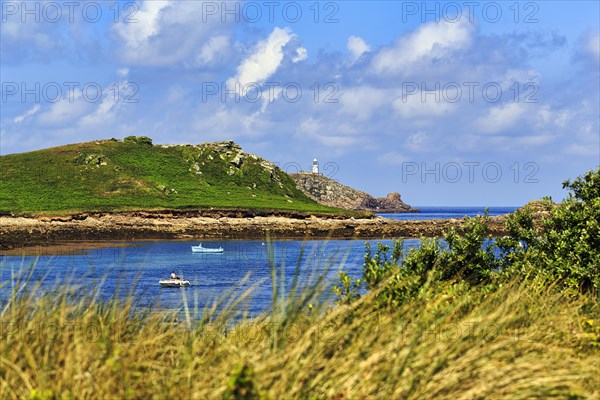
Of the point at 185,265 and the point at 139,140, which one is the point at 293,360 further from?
the point at 139,140

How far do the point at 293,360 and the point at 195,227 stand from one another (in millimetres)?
100030

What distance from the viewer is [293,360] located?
259 inches

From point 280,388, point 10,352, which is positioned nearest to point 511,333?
point 280,388

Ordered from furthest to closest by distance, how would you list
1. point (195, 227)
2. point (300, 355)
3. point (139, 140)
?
point (139, 140) < point (195, 227) < point (300, 355)

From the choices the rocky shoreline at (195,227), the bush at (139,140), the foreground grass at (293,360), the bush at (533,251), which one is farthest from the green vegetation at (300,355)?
the bush at (139,140)

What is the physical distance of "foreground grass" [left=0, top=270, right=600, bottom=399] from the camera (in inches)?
255

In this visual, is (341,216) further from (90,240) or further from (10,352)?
(10,352)

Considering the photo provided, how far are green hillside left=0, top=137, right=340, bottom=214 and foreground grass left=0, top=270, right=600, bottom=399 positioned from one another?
4023 inches

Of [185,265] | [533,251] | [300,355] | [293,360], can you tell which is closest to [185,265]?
[185,265]

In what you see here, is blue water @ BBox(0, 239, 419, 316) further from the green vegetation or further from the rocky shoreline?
the green vegetation

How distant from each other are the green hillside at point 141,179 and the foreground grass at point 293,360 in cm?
10217

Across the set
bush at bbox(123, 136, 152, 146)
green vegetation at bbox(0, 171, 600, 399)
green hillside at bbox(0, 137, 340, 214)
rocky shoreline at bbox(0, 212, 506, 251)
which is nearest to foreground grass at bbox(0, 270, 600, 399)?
green vegetation at bbox(0, 171, 600, 399)

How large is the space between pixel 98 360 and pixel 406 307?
10.8 feet

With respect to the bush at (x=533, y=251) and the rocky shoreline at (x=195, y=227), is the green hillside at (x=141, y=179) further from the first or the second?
the bush at (x=533, y=251)
